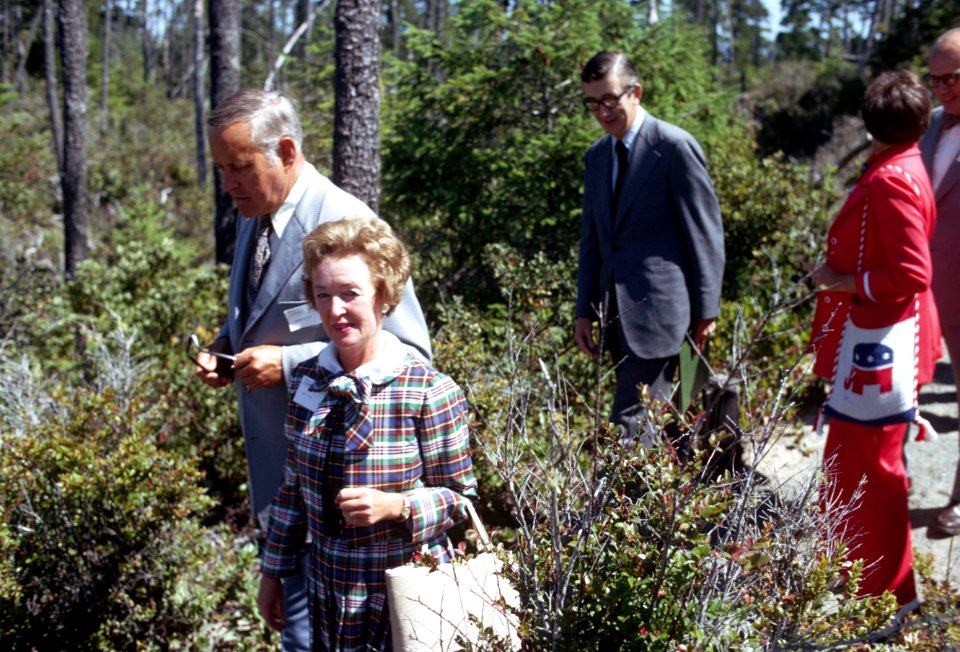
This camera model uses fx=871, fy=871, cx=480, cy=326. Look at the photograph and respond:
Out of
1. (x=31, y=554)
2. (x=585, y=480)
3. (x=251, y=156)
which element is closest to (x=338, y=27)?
(x=251, y=156)

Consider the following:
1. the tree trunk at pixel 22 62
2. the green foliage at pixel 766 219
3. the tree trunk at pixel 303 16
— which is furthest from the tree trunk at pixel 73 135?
the tree trunk at pixel 22 62

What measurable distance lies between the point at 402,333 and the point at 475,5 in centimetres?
443

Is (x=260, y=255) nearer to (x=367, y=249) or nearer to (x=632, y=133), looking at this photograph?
(x=367, y=249)

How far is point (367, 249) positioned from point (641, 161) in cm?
156

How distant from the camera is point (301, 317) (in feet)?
8.01

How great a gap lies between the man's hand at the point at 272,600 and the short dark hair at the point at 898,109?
7.70 feet

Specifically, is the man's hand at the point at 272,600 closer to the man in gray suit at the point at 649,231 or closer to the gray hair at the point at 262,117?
the gray hair at the point at 262,117

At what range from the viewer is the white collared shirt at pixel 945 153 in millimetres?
3555

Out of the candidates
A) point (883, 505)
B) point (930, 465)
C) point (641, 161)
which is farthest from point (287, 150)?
point (930, 465)

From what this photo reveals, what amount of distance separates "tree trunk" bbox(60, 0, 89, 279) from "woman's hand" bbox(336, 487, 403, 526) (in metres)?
8.91

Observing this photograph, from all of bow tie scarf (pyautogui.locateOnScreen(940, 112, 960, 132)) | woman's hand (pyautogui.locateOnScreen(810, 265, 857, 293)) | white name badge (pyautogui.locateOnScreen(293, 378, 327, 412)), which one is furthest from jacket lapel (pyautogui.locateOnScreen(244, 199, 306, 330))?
bow tie scarf (pyautogui.locateOnScreen(940, 112, 960, 132))

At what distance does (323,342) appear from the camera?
2.44m

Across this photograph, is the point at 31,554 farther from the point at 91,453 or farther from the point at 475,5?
the point at 475,5

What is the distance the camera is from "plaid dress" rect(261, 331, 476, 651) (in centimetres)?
207
